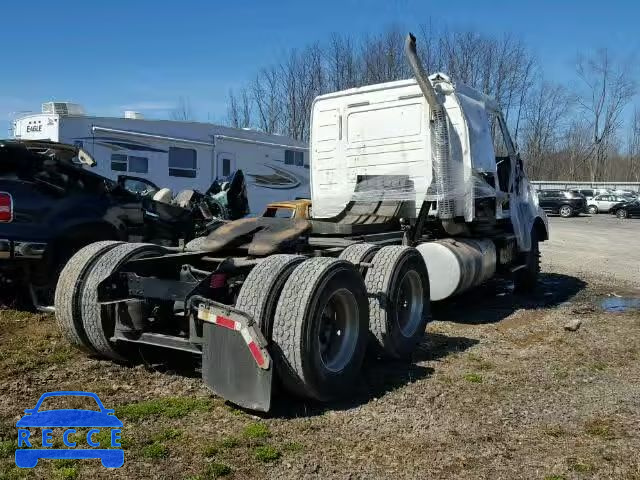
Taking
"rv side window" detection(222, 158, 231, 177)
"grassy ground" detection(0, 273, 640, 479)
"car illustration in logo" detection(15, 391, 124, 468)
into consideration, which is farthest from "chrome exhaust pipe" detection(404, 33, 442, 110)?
"rv side window" detection(222, 158, 231, 177)

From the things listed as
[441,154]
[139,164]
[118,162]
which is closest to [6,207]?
[441,154]

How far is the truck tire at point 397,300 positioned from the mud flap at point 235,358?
1.56 m

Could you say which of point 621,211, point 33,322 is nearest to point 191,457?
point 33,322

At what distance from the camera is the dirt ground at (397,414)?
3.55m

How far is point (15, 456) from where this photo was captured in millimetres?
3547

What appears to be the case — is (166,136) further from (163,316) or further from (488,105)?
(163,316)

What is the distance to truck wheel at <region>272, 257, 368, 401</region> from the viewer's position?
A: 13.9ft

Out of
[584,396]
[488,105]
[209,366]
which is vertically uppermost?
[488,105]

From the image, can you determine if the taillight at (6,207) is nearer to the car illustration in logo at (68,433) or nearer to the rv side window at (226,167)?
the car illustration in logo at (68,433)

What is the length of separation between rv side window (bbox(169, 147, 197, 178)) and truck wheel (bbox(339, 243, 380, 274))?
10.9 metres

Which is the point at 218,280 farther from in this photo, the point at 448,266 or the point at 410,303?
the point at 448,266

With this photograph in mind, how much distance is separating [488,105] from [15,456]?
24.3 ft

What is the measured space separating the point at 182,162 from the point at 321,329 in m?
12.3

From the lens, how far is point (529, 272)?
10000mm
